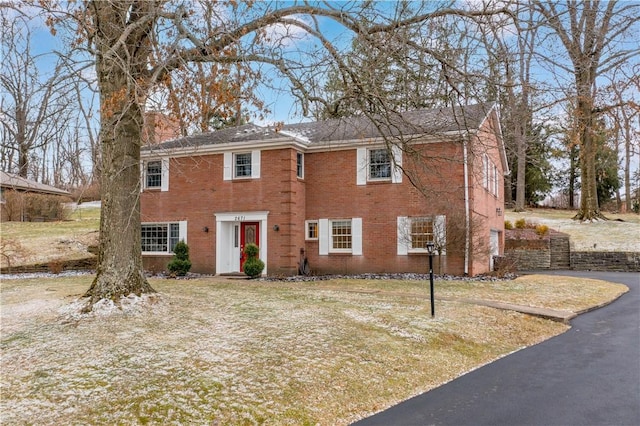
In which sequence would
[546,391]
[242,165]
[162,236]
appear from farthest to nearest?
1. [162,236]
2. [242,165]
3. [546,391]

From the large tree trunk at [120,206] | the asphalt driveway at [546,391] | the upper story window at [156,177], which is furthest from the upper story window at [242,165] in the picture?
the asphalt driveway at [546,391]

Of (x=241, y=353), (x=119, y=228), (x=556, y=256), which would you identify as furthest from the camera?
(x=556, y=256)

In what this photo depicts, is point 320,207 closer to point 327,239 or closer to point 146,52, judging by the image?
point 327,239

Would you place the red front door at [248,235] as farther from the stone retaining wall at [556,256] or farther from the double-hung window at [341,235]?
the stone retaining wall at [556,256]

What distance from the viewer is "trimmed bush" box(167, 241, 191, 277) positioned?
1859 centimetres

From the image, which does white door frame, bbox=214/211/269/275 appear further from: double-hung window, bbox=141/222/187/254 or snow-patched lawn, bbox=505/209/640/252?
snow-patched lawn, bbox=505/209/640/252

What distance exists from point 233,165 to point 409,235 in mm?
7838

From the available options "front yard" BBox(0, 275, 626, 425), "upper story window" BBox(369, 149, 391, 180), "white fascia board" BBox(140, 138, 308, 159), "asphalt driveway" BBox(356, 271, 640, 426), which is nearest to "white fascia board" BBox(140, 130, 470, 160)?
"white fascia board" BBox(140, 138, 308, 159)

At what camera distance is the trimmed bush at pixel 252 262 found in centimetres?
1783

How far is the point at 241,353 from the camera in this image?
7.17 metres

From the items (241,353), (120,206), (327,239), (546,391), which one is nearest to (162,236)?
(327,239)

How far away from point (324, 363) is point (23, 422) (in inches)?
146

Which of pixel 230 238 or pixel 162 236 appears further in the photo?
pixel 162 236

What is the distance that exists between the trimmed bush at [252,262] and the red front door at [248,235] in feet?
3.59
